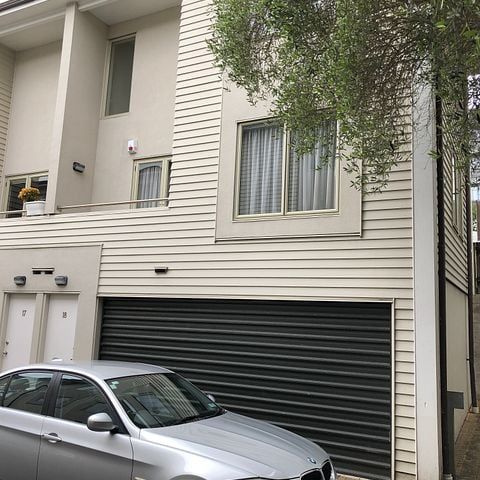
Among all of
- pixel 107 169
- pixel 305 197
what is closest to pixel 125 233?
pixel 107 169

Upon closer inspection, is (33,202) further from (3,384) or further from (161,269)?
(3,384)

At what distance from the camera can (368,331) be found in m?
7.26

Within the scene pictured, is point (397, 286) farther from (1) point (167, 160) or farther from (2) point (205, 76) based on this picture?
(1) point (167, 160)

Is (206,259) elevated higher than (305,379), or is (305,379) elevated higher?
(206,259)

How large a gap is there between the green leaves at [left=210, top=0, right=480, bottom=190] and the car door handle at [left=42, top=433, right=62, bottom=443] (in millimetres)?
4225

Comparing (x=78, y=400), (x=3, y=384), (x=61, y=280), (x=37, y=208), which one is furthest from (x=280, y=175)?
(x=37, y=208)

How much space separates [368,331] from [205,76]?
530 cm

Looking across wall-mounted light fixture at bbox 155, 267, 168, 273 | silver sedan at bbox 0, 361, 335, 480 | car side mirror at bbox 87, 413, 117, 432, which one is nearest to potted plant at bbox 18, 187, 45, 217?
wall-mounted light fixture at bbox 155, 267, 168, 273

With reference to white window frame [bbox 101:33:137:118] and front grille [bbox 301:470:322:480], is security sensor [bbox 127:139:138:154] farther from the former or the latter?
front grille [bbox 301:470:322:480]

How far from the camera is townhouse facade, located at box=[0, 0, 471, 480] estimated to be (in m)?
7.06

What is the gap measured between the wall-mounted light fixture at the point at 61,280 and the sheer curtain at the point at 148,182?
7.04 feet

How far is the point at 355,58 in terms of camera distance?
5730 mm

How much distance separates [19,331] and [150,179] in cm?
411

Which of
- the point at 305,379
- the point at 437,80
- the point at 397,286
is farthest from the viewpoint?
the point at 305,379
